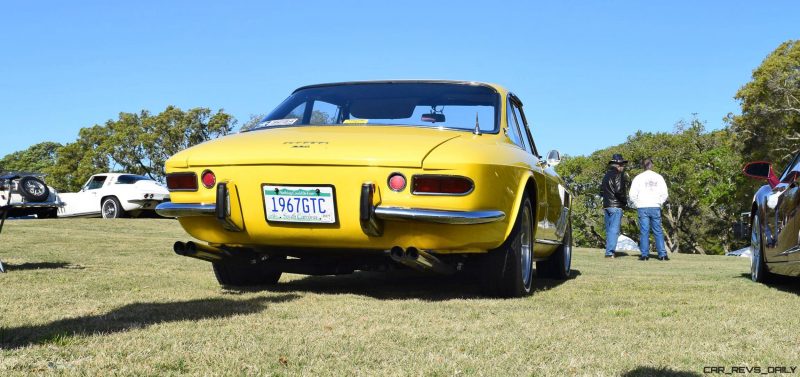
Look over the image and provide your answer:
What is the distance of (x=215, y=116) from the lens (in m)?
56.8

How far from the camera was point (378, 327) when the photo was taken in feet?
13.0

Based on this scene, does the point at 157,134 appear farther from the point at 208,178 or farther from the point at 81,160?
the point at 208,178

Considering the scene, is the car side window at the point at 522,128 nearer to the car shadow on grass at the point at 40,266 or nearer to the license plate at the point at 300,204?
the license plate at the point at 300,204

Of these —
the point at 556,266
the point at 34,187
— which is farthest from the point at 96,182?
the point at 556,266

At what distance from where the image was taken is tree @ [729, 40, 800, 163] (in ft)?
98.8

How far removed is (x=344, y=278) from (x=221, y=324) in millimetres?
3133

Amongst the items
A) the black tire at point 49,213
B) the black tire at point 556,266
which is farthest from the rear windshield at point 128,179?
the black tire at point 556,266

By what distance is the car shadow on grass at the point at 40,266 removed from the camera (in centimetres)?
730

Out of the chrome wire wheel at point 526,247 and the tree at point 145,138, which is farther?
the tree at point 145,138

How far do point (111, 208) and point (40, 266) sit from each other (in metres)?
17.9

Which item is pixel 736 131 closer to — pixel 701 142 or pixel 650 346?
pixel 701 142

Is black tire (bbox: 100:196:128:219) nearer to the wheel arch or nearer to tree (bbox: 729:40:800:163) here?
the wheel arch

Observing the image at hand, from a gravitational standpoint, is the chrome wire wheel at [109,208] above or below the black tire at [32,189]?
below

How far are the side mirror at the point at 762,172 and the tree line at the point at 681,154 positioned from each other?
24.6 m
